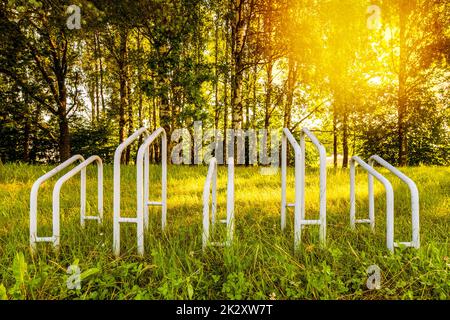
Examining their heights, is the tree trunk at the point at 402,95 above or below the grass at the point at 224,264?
above

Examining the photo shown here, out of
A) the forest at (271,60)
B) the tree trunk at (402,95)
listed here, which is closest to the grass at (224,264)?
the forest at (271,60)

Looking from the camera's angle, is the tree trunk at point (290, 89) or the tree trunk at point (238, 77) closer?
the tree trunk at point (238, 77)

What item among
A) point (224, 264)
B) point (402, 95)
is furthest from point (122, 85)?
point (224, 264)

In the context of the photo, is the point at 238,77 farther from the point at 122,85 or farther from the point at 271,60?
the point at 122,85

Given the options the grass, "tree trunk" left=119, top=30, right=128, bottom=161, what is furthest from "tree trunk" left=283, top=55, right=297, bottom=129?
the grass

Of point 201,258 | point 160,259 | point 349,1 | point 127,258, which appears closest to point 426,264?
point 201,258

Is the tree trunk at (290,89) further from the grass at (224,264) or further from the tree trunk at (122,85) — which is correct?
the grass at (224,264)

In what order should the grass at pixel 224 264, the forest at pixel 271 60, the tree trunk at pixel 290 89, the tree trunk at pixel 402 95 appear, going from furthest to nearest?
the tree trunk at pixel 290 89, the tree trunk at pixel 402 95, the forest at pixel 271 60, the grass at pixel 224 264

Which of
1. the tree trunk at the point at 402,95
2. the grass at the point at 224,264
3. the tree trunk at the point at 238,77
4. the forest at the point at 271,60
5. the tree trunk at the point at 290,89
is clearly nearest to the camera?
the grass at the point at 224,264

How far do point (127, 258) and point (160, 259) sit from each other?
1.21 feet

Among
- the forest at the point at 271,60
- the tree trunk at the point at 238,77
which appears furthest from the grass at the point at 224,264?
the tree trunk at the point at 238,77

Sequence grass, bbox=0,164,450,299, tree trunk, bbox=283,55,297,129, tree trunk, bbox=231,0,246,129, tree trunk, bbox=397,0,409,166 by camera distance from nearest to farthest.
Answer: grass, bbox=0,164,450,299 < tree trunk, bbox=231,0,246,129 < tree trunk, bbox=397,0,409,166 < tree trunk, bbox=283,55,297,129

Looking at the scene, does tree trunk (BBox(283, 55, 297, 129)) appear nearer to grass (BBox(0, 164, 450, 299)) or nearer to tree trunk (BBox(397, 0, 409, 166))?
tree trunk (BBox(397, 0, 409, 166))

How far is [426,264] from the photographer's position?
238 cm
